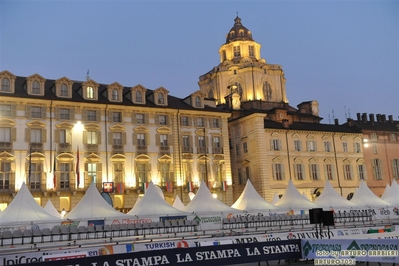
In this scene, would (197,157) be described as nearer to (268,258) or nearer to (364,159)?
(364,159)

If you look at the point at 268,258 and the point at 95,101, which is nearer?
the point at 268,258

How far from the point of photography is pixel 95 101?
5056cm

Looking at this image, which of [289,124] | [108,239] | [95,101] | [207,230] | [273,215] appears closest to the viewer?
[108,239]

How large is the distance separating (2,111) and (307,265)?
3601cm

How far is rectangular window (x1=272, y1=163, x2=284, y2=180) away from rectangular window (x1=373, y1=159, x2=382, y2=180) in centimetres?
1752

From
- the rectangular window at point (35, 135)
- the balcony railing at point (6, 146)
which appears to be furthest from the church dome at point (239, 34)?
the balcony railing at point (6, 146)

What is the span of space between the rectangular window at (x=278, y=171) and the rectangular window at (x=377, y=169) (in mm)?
17515

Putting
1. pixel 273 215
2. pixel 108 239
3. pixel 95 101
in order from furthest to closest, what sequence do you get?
pixel 95 101
pixel 273 215
pixel 108 239

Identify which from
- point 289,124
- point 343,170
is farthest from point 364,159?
point 289,124

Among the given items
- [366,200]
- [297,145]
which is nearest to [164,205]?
[366,200]

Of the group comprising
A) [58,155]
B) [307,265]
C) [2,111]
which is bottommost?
[307,265]

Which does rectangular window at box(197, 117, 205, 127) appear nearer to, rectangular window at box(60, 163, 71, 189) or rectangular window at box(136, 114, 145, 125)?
rectangular window at box(136, 114, 145, 125)

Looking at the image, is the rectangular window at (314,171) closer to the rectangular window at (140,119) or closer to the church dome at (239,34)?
the rectangular window at (140,119)

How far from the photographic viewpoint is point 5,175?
45250mm
